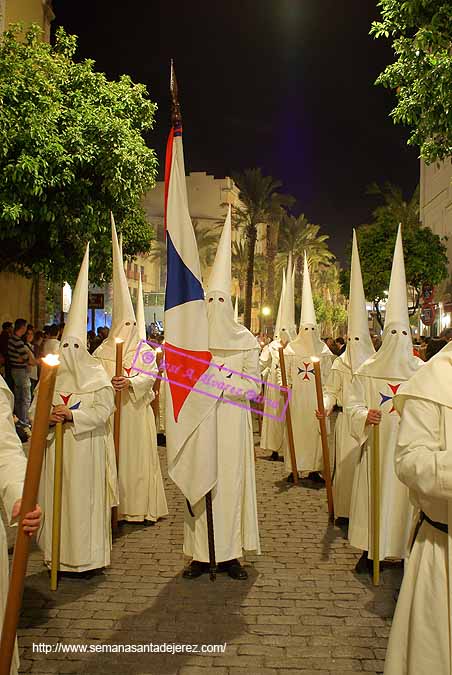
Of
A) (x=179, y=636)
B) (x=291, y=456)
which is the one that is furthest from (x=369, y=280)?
(x=179, y=636)

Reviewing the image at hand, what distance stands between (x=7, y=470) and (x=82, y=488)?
9.10 ft

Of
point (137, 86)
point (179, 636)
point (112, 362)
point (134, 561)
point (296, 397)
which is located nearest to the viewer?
point (179, 636)

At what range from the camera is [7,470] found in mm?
2992

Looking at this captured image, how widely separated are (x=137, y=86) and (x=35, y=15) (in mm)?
8230

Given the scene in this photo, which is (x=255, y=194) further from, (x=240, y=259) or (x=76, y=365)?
(x=76, y=365)

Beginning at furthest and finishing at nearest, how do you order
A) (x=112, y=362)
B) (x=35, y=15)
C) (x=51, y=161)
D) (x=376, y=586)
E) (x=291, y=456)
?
(x=35, y=15)
(x=51, y=161)
(x=291, y=456)
(x=112, y=362)
(x=376, y=586)

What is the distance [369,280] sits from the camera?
111 feet

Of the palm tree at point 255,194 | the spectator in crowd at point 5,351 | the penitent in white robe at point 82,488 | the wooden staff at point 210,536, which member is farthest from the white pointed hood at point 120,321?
the palm tree at point 255,194

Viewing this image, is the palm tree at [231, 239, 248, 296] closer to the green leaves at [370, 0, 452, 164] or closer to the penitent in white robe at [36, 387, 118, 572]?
the green leaves at [370, 0, 452, 164]

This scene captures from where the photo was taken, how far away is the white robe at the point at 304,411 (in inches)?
394

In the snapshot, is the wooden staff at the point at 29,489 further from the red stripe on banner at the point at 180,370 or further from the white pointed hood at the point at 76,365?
the white pointed hood at the point at 76,365

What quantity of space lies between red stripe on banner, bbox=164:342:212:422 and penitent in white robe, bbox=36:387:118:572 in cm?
84

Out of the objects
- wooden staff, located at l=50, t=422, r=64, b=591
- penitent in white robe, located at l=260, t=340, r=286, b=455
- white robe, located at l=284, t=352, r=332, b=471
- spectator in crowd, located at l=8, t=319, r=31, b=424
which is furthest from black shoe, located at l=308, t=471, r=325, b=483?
spectator in crowd, located at l=8, t=319, r=31, b=424

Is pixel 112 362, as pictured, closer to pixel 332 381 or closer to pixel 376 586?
pixel 332 381
